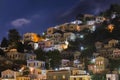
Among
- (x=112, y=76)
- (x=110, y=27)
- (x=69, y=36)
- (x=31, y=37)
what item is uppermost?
(x=31, y=37)

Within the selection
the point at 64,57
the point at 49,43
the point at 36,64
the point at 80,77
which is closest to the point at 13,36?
the point at 49,43

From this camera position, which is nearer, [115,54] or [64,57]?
[115,54]

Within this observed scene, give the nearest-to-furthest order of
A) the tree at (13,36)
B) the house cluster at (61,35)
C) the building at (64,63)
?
the building at (64,63), the house cluster at (61,35), the tree at (13,36)

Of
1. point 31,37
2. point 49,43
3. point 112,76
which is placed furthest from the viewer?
point 31,37

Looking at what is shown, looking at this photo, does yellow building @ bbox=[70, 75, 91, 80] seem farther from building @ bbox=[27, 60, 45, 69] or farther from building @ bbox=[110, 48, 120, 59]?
building @ bbox=[27, 60, 45, 69]

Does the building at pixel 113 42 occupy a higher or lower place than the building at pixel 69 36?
lower

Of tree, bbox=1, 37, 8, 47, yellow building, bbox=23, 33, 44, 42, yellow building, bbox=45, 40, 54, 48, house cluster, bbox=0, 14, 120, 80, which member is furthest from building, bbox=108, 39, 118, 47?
tree, bbox=1, 37, 8, 47

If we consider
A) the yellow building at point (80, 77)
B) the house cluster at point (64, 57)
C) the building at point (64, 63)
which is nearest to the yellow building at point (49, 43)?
the house cluster at point (64, 57)

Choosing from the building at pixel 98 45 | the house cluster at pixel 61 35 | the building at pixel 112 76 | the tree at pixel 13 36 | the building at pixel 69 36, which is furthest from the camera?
the building at pixel 69 36

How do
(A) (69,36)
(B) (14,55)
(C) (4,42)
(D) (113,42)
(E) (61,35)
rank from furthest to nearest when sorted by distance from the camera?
(E) (61,35), (A) (69,36), (C) (4,42), (D) (113,42), (B) (14,55)

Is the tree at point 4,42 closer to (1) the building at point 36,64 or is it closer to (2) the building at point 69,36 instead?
(2) the building at point 69,36

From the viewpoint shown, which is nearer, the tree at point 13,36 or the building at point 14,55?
the building at point 14,55

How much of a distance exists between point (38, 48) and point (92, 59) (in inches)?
608

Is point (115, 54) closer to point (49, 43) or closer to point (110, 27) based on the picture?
point (110, 27)
